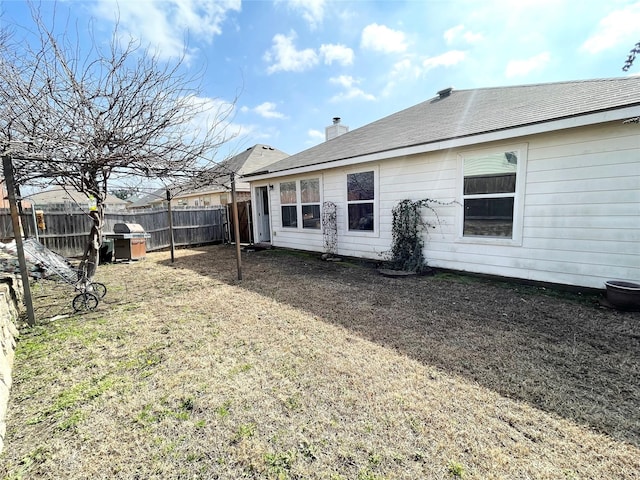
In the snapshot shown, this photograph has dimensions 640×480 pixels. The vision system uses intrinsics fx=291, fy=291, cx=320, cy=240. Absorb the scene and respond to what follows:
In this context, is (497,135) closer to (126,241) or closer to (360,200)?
(360,200)

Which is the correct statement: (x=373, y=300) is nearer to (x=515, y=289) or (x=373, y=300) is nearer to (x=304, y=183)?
(x=515, y=289)

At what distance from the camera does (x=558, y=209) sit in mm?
4637

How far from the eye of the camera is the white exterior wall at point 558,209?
412cm

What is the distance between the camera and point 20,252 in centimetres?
368

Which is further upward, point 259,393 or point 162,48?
point 162,48

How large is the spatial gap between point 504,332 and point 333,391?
7.44 feet

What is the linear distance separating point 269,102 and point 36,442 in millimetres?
7437

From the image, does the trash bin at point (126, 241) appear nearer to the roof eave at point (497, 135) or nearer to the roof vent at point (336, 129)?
the roof eave at point (497, 135)

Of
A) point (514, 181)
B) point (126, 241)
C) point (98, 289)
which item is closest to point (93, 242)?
point (98, 289)

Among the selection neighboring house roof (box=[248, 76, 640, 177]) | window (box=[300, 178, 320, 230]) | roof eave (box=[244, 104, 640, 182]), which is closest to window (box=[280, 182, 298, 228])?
window (box=[300, 178, 320, 230])

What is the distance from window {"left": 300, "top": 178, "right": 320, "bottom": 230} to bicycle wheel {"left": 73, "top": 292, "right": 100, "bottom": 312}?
18.6 ft

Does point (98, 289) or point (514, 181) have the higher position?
point (514, 181)

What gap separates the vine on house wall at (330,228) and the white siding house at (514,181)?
0.53ft

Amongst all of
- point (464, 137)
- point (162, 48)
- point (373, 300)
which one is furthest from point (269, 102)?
point (373, 300)
